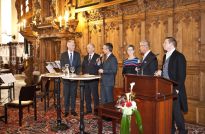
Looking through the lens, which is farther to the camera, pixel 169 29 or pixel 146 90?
pixel 169 29

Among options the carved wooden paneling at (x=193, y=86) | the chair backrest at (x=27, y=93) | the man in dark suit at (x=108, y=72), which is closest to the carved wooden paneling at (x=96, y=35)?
the man in dark suit at (x=108, y=72)

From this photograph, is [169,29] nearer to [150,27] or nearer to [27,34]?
[150,27]

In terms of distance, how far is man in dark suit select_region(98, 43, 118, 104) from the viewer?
580 cm

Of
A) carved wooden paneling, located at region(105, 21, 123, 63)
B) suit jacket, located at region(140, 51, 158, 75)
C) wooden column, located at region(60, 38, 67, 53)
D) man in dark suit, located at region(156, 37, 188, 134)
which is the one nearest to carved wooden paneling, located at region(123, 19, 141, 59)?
carved wooden paneling, located at region(105, 21, 123, 63)

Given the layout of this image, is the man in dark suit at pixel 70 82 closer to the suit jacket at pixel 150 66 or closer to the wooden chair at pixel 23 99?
the wooden chair at pixel 23 99

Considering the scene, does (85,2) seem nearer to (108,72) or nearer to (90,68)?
(90,68)

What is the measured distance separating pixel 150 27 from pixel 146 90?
3.35 meters

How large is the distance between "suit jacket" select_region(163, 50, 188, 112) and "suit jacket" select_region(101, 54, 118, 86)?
160 centimetres

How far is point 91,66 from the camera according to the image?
21.2 ft

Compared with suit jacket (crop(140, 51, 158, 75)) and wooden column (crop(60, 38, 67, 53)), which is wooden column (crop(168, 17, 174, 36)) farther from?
wooden column (crop(60, 38, 67, 53))

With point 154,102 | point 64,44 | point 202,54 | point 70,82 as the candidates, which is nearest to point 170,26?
point 202,54

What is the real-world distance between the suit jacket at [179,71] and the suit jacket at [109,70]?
160 cm

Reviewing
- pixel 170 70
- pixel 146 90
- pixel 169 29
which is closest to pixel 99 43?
pixel 169 29

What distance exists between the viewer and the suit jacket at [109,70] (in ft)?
19.0
